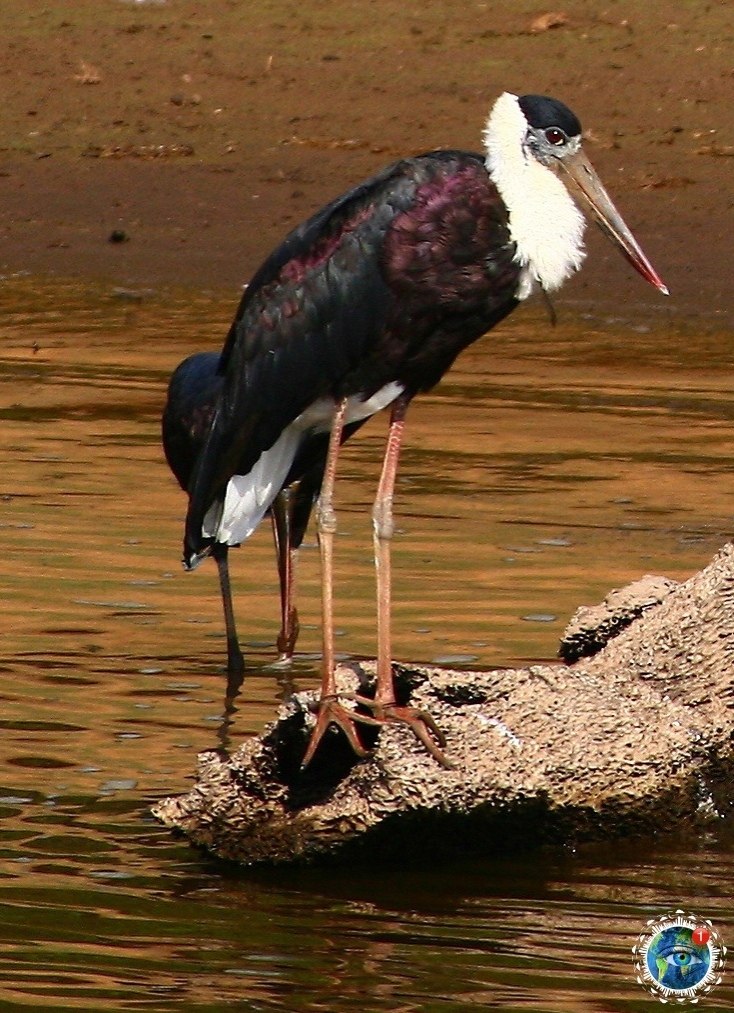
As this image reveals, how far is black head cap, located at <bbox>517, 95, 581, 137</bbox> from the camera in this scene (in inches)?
229

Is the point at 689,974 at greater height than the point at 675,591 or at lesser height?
lesser

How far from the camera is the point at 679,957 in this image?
460 cm

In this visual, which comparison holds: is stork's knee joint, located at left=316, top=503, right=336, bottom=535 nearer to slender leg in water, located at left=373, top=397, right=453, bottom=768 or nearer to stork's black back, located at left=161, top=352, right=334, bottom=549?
slender leg in water, located at left=373, top=397, right=453, bottom=768

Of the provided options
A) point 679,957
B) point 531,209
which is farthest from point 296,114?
point 679,957

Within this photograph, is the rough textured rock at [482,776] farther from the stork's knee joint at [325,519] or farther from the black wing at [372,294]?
the black wing at [372,294]

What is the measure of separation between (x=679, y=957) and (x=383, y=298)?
178 centimetres

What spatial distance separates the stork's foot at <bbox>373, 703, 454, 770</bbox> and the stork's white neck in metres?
1.08

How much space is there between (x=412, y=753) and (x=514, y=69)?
37.3ft

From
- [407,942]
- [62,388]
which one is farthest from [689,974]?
[62,388]

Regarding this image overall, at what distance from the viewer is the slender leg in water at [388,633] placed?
521cm

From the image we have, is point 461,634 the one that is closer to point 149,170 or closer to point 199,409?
point 199,409

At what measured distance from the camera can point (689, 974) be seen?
178 inches

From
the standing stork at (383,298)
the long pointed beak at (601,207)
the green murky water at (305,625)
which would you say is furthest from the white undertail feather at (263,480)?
the long pointed beak at (601,207)

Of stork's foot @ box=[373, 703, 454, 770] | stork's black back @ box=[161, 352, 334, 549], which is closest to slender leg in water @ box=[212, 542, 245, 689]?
stork's black back @ box=[161, 352, 334, 549]
